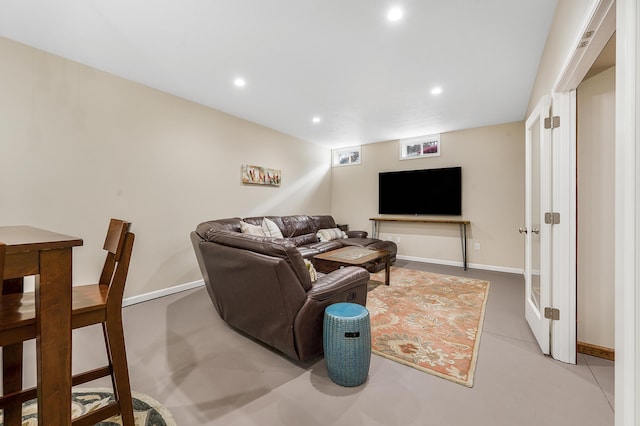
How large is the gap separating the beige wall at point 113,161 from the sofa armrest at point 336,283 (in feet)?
8.20

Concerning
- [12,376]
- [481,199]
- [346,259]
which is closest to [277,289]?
[12,376]

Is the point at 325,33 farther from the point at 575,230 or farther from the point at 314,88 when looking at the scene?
the point at 575,230

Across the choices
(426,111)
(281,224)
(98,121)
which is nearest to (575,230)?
(426,111)

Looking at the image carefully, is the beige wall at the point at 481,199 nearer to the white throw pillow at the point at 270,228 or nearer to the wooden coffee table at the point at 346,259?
the wooden coffee table at the point at 346,259

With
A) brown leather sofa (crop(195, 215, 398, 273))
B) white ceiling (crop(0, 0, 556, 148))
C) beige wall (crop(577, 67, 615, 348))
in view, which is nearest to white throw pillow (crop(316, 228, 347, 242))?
brown leather sofa (crop(195, 215, 398, 273))

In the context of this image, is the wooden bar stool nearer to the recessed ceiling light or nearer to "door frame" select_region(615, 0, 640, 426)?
"door frame" select_region(615, 0, 640, 426)

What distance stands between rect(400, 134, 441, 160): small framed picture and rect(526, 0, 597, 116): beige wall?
2.71 m

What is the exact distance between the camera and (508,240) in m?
4.45

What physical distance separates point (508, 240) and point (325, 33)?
441cm

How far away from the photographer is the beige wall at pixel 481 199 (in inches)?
174

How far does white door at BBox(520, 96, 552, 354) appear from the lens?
1.97m

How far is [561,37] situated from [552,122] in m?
0.56

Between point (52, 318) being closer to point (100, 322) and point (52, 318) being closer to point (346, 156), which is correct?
point (100, 322)

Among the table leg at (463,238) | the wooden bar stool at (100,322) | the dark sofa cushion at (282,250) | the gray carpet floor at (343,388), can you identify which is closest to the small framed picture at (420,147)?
the table leg at (463,238)
